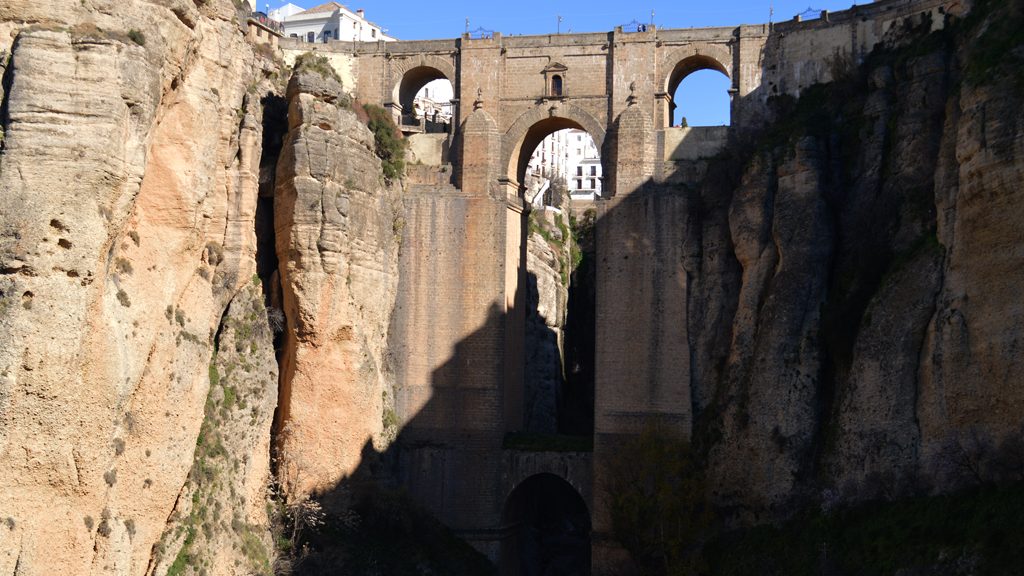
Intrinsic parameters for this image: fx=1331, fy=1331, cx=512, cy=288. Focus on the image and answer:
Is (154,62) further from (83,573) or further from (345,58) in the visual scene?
(345,58)

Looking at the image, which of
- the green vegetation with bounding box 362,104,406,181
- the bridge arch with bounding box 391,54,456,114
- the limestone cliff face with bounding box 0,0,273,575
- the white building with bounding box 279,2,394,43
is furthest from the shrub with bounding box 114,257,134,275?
the white building with bounding box 279,2,394,43

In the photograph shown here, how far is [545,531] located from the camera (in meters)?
40.2

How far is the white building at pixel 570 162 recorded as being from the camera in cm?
6881

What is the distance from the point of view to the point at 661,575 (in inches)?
1257

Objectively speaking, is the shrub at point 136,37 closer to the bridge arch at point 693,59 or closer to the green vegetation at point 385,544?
the green vegetation at point 385,544

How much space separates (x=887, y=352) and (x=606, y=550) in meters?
9.29

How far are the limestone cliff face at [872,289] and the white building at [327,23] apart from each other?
3995 cm

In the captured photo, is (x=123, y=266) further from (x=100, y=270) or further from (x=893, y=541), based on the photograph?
(x=893, y=541)

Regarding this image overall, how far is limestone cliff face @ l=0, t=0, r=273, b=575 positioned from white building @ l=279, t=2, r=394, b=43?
147 ft

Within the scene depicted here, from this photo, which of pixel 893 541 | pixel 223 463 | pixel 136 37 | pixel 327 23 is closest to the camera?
pixel 136 37

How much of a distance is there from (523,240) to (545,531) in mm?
9137

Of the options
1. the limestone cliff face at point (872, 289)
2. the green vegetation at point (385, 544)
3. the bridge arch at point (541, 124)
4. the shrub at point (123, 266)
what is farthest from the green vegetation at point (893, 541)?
the shrub at point (123, 266)

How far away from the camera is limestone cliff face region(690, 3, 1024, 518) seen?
83.4 feet

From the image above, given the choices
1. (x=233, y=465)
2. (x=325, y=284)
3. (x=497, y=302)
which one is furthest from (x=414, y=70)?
(x=233, y=465)
